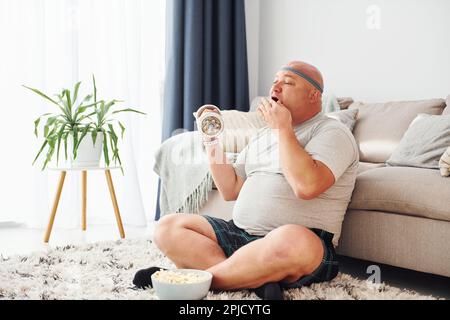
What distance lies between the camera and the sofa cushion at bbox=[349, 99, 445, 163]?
→ 267cm

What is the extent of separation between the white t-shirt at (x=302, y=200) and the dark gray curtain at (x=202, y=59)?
175 centimetres

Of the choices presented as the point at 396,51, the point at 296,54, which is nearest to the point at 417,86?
the point at 396,51

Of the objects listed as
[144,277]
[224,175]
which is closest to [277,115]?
[224,175]

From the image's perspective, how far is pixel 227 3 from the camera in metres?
3.73

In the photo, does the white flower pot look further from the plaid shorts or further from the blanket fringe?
the plaid shorts

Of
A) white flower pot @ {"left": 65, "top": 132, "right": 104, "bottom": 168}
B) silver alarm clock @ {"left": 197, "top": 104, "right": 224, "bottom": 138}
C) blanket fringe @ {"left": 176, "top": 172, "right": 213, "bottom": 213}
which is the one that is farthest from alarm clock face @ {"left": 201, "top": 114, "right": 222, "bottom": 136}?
white flower pot @ {"left": 65, "top": 132, "right": 104, "bottom": 168}

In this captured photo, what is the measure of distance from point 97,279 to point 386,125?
160 cm

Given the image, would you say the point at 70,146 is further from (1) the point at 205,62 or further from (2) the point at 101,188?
(1) the point at 205,62

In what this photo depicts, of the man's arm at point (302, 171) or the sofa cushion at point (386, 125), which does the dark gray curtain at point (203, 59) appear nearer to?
the sofa cushion at point (386, 125)

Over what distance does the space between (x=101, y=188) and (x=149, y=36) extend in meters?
1.03

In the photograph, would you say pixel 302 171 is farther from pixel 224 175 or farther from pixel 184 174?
pixel 184 174

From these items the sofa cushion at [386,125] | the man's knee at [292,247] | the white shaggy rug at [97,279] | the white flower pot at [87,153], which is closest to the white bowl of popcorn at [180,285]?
the white shaggy rug at [97,279]

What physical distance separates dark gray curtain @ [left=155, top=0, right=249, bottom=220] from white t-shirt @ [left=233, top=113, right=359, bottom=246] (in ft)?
5.75
